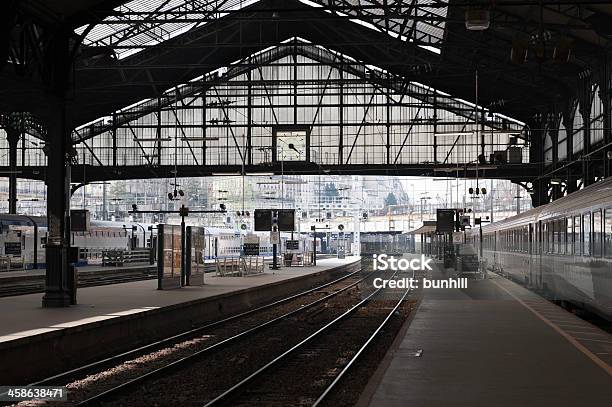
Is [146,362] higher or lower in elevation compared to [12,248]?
lower

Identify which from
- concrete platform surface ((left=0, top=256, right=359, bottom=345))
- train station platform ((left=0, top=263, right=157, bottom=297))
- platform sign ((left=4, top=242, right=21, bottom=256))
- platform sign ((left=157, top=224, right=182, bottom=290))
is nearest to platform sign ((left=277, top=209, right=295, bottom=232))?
train station platform ((left=0, top=263, right=157, bottom=297))

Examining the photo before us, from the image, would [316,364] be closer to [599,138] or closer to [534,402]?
[534,402]

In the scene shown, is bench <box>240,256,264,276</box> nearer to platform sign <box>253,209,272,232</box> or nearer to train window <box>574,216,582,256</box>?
platform sign <box>253,209,272,232</box>

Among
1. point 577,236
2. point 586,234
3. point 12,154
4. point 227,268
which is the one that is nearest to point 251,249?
point 227,268

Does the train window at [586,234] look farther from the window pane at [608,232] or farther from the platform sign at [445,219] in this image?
the platform sign at [445,219]

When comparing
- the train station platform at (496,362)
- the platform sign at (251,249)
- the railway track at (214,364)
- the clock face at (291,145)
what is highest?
the clock face at (291,145)

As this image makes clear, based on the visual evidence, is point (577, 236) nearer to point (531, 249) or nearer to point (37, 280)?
point (531, 249)

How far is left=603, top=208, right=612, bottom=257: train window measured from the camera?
15.6m

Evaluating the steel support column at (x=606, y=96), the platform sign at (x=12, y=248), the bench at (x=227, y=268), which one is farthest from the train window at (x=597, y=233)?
the platform sign at (x=12, y=248)

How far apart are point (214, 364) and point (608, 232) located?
740 centimetres

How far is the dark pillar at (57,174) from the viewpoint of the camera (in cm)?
1967

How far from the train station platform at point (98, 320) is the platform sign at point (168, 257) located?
0.42 meters

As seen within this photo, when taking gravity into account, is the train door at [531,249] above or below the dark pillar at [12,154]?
below

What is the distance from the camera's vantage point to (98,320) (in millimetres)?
16406
